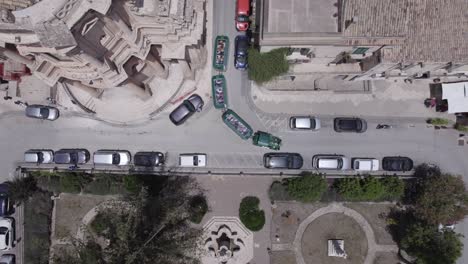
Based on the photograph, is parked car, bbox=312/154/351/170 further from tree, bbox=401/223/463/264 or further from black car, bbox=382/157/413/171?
tree, bbox=401/223/463/264

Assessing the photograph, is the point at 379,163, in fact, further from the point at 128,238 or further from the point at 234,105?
the point at 128,238

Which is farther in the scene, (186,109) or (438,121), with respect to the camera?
(186,109)

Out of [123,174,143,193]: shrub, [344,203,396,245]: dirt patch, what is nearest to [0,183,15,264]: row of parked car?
[123,174,143,193]: shrub

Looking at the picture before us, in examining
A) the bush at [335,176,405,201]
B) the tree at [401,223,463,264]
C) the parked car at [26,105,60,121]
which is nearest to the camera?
the tree at [401,223,463,264]

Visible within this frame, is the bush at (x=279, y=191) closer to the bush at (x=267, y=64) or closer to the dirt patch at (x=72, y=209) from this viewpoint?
the bush at (x=267, y=64)

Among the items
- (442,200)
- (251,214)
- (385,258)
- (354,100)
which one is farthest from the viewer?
(354,100)

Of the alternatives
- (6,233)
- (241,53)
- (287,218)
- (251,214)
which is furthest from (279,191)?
(6,233)

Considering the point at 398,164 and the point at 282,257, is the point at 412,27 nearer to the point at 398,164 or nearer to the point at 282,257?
the point at 398,164
